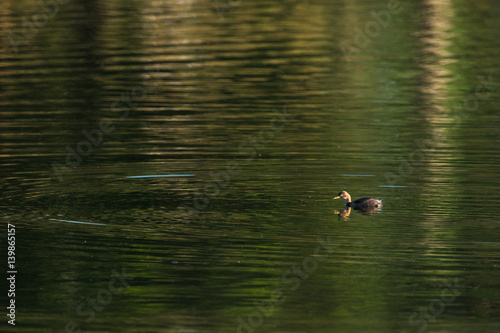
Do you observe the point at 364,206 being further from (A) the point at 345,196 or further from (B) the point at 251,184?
(B) the point at 251,184

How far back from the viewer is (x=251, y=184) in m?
16.9

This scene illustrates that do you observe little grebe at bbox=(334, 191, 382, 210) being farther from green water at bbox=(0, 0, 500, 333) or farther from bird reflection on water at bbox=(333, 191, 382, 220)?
green water at bbox=(0, 0, 500, 333)

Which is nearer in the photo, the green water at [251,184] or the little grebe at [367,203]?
the green water at [251,184]

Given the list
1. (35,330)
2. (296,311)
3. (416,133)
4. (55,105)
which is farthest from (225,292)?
(55,105)

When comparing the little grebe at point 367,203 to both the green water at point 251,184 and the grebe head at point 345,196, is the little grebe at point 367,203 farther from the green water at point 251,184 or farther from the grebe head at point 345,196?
the green water at point 251,184

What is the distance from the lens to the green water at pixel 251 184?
1159 cm

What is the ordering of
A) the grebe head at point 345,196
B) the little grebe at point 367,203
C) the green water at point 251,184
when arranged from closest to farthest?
the green water at point 251,184 → the little grebe at point 367,203 → the grebe head at point 345,196

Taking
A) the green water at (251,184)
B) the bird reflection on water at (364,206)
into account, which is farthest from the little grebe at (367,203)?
the green water at (251,184)

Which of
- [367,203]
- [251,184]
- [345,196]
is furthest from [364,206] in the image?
[251,184]

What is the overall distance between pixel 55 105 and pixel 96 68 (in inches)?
218

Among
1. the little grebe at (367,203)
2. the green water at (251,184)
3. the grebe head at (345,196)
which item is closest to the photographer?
the green water at (251,184)

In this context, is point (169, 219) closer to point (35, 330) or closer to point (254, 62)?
point (35, 330)

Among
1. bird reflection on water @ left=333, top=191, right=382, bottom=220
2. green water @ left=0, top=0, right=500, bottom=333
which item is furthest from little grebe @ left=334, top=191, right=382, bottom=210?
green water @ left=0, top=0, right=500, bottom=333

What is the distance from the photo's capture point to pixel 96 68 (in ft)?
99.5
